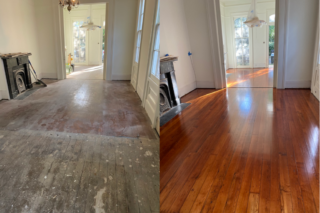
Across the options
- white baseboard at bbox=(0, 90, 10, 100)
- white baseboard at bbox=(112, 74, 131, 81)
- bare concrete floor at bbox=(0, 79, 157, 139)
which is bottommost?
bare concrete floor at bbox=(0, 79, 157, 139)

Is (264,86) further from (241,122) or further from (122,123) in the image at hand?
(122,123)

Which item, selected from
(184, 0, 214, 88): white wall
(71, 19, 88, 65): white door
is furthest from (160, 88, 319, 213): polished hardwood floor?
(71, 19, 88, 65): white door

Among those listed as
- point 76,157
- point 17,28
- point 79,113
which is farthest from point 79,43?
point 76,157

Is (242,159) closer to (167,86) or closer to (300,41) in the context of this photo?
(167,86)

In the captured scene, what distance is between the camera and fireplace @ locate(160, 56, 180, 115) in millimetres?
3355

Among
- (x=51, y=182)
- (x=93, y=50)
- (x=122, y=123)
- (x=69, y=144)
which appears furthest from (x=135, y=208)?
(x=93, y=50)

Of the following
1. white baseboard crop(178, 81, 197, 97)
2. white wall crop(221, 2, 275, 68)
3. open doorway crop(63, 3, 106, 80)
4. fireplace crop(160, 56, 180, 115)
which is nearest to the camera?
fireplace crop(160, 56, 180, 115)

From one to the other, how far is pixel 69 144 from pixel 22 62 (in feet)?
8.53

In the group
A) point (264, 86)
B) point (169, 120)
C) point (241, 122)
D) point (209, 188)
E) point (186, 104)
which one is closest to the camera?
point (209, 188)

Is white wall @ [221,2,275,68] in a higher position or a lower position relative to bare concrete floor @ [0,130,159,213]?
higher

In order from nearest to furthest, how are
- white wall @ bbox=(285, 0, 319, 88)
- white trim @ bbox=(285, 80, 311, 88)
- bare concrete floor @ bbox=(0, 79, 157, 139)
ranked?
1. bare concrete floor @ bbox=(0, 79, 157, 139)
2. white wall @ bbox=(285, 0, 319, 88)
3. white trim @ bbox=(285, 80, 311, 88)

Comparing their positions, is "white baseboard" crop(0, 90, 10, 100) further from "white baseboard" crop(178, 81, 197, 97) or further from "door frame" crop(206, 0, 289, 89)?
"door frame" crop(206, 0, 289, 89)

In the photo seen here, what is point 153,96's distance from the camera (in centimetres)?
314

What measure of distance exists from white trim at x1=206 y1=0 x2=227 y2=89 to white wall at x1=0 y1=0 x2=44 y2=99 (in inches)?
128
